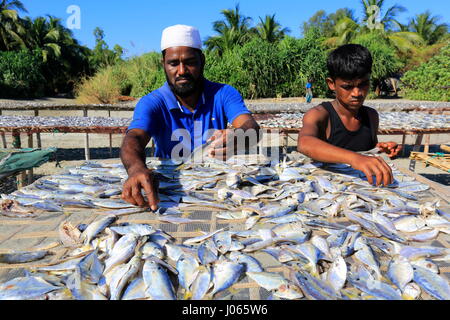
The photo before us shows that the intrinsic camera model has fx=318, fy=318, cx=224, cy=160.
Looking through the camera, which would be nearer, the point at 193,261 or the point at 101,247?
the point at 193,261

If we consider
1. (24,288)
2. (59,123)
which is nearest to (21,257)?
(24,288)

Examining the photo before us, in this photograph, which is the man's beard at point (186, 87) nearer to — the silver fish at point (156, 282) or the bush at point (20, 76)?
the silver fish at point (156, 282)

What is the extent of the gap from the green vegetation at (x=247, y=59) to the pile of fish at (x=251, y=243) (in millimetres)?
18998

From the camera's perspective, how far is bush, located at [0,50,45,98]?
82.1ft

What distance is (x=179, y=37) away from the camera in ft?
8.68

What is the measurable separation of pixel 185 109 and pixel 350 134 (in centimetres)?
151

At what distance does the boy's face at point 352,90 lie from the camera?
2426mm

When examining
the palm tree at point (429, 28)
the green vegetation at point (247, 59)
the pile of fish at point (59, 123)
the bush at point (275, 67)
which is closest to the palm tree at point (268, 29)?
the green vegetation at point (247, 59)

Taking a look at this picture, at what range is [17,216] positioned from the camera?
1587mm

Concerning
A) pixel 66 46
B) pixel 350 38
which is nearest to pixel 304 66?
pixel 350 38

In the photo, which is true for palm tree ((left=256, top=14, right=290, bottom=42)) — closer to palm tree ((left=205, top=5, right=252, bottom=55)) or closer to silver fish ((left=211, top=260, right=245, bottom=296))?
palm tree ((left=205, top=5, right=252, bottom=55))

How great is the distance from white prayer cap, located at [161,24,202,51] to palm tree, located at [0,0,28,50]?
34893 mm

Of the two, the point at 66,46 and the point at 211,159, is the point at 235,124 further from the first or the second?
the point at 66,46
